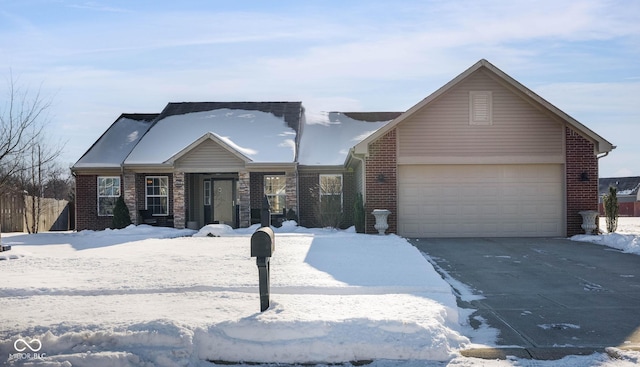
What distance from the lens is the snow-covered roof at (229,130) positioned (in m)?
23.0

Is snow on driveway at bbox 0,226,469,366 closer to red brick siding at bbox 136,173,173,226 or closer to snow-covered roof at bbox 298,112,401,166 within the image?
red brick siding at bbox 136,173,173,226

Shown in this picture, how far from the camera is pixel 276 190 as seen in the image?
76.3 feet

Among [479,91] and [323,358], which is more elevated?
[479,91]

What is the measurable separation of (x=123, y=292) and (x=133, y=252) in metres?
5.40

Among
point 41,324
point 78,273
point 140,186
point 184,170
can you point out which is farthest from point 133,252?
point 140,186

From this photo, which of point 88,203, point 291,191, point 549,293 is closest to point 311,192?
point 291,191

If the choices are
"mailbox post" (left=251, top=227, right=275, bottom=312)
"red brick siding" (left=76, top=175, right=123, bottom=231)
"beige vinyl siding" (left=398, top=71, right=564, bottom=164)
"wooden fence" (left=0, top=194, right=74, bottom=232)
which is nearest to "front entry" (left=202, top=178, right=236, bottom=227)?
"red brick siding" (left=76, top=175, right=123, bottom=231)

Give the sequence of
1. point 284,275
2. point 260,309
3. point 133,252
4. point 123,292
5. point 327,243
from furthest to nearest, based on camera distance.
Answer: point 327,243
point 133,252
point 284,275
point 123,292
point 260,309

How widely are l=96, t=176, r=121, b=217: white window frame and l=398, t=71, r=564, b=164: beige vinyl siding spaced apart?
1311 cm

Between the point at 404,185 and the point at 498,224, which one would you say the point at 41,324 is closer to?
the point at 404,185

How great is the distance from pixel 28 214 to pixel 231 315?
75.3 feet

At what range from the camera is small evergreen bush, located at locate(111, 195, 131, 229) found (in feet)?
73.4

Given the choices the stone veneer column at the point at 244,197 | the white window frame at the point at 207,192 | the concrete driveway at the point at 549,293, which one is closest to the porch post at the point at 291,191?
the stone veneer column at the point at 244,197

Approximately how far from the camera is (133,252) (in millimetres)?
13805
